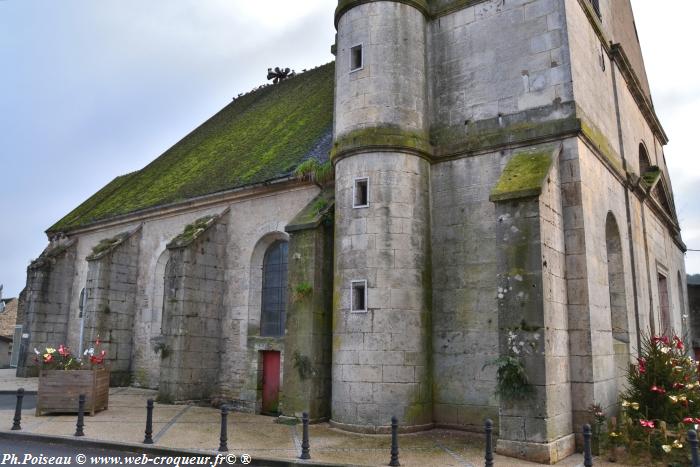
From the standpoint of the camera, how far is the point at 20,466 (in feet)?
27.5

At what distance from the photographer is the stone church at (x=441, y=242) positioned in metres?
10.3

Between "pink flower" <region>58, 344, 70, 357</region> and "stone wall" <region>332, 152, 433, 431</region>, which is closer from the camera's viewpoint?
"stone wall" <region>332, 152, 433, 431</region>

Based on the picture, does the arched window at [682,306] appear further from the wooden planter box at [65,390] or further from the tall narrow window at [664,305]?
the wooden planter box at [65,390]

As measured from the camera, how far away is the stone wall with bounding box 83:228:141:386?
1916 centimetres

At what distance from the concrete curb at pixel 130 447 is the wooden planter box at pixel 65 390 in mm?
1975

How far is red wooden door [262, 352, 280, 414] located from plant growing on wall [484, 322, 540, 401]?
708cm

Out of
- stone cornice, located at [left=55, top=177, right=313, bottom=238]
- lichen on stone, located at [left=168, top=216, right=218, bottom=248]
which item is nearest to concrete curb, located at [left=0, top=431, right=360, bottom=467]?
lichen on stone, located at [left=168, top=216, right=218, bottom=248]

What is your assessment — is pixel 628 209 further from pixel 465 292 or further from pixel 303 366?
pixel 303 366

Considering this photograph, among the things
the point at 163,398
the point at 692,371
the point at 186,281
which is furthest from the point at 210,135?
the point at 692,371

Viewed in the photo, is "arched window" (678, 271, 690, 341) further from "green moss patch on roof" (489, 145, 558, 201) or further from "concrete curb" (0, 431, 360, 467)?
"concrete curb" (0, 431, 360, 467)

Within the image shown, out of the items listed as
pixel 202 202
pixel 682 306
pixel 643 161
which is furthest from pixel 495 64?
pixel 682 306

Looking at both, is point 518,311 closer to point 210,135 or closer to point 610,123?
point 610,123

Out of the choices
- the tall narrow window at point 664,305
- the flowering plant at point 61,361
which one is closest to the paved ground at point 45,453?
the flowering plant at point 61,361

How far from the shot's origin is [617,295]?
13336 mm
